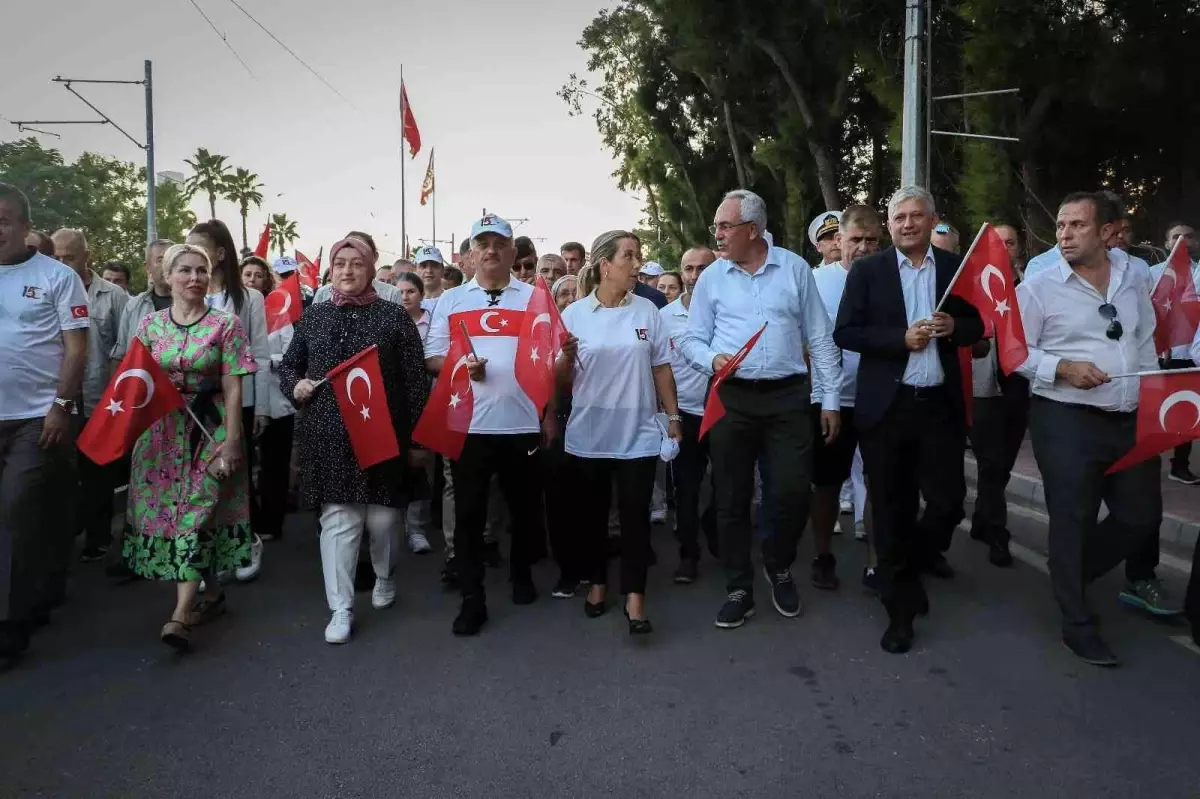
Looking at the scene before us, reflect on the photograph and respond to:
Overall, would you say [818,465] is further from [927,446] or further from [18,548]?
[18,548]

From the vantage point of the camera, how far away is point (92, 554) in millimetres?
6227

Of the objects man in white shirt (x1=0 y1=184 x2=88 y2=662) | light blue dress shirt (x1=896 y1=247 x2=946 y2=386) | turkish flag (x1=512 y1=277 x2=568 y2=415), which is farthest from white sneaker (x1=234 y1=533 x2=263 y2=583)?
light blue dress shirt (x1=896 y1=247 x2=946 y2=386)

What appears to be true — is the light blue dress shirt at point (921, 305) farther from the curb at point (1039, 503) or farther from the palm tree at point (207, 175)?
the palm tree at point (207, 175)

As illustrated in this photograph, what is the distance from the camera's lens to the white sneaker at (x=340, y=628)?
4.62 m

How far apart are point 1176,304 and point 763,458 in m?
2.49

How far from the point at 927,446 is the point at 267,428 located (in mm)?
4386

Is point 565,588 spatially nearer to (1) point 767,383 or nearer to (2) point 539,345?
(2) point 539,345

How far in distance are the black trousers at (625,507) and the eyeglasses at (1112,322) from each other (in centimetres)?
217

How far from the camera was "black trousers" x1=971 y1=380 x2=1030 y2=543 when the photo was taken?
6.17 metres

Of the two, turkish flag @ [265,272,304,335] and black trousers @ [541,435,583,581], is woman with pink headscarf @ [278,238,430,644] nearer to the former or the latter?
black trousers @ [541,435,583,581]

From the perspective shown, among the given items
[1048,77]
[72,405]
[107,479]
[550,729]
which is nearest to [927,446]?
[550,729]

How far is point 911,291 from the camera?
462 cm

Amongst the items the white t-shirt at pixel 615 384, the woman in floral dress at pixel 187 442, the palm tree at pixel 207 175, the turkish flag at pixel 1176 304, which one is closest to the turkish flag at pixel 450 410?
the white t-shirt at pixel 615 384

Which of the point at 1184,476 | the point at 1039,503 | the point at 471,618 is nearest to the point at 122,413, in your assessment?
the point at 471,618
